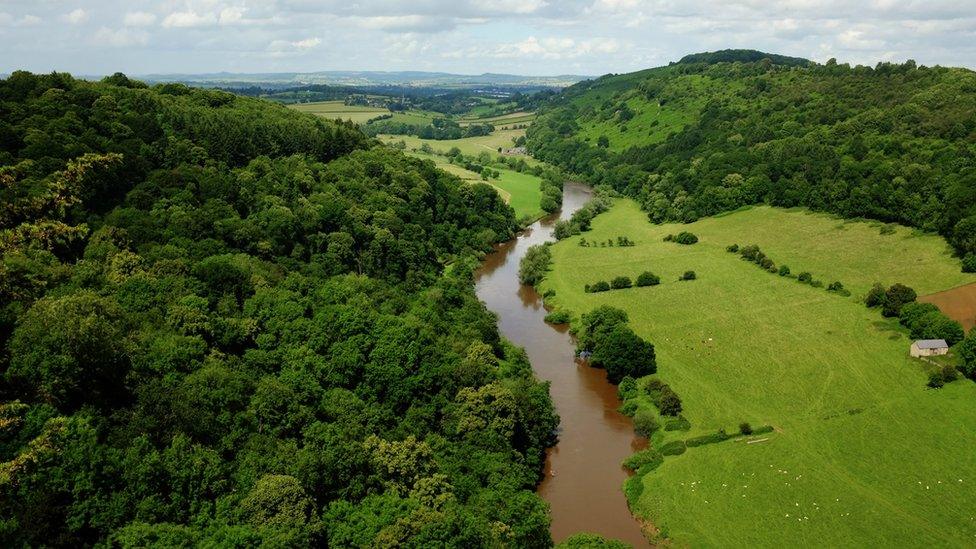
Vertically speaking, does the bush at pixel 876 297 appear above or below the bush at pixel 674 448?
above

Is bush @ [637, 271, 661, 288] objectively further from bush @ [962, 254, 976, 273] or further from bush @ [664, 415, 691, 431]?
bush @ [962, 254, 976, 273]

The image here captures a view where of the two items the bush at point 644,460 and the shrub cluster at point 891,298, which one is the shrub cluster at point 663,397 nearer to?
the bush at point 644,460

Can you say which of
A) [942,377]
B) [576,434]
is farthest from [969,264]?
[576,434]

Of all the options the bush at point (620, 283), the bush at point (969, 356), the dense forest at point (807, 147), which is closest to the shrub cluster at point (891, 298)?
the bush at point (969, 356)

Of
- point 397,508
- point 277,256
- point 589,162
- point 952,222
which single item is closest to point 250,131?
point 277,256

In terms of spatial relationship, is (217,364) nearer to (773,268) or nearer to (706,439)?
(706,439)

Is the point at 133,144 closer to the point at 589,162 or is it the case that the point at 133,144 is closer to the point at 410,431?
the point at 410,431
